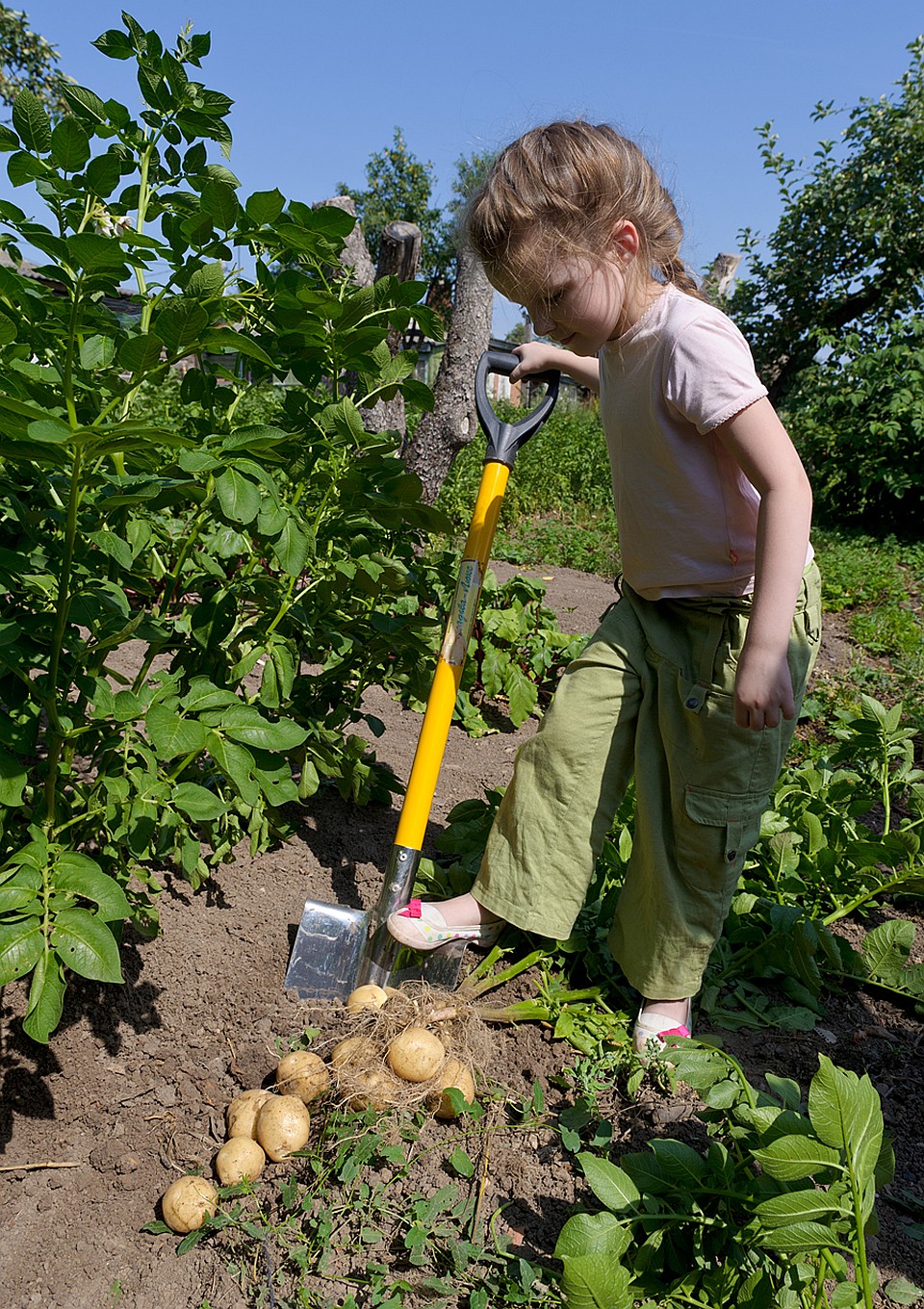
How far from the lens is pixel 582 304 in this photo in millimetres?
1832

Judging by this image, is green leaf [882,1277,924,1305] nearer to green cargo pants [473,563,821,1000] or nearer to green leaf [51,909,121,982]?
green cargo pants [473,563,821,1000]

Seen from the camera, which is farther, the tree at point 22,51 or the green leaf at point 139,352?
the tree at point 22,51

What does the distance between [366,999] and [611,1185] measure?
68 cm

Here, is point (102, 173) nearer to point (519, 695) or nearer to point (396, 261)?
point (519, 695)

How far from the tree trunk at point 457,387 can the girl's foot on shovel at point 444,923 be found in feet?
11.3

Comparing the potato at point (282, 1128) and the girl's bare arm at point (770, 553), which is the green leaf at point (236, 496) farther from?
the potato at point (282, 1128)

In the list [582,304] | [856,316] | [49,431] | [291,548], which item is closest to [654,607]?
[582,304]

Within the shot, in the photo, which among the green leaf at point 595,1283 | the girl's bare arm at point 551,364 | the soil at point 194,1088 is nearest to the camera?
the green leaf at point 595,1283

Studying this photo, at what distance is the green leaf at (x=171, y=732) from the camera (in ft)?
4.32

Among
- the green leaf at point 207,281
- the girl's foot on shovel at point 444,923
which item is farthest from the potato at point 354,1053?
the green leaf at point 207,281

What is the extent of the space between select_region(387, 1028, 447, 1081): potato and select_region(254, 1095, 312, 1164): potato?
0.18m

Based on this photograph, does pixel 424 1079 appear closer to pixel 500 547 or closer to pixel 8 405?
pixel 8 405

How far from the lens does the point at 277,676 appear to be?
1.80 meters

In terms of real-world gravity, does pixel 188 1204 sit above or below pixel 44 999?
below
